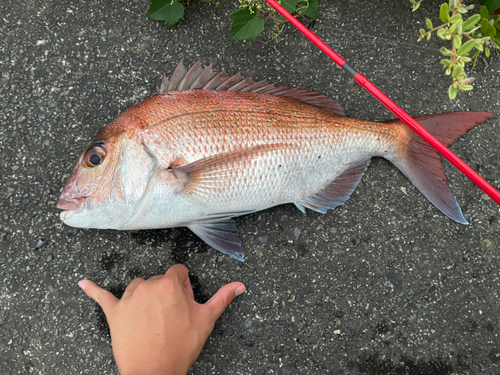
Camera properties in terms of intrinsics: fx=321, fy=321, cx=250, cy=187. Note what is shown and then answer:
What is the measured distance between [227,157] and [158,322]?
85 centimetres

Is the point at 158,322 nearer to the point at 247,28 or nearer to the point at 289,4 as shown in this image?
the point at 247,28

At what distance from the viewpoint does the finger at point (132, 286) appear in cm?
164

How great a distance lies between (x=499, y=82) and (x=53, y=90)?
2.65m

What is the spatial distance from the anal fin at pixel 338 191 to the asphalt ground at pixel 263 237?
0.38ft

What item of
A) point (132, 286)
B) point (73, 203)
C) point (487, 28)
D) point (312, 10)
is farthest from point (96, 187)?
point (487, 28)

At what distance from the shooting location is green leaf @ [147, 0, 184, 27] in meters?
1.77

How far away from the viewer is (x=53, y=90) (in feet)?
6.05

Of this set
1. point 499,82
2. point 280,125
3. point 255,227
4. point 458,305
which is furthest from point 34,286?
point 499,82

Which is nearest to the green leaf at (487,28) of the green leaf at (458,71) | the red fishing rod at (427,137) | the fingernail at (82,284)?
the green leaf at (458,71)

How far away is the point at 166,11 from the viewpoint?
178 cm

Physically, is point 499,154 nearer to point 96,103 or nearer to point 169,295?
point 169,295

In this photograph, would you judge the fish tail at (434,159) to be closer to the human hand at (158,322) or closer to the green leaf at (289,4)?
the green leaf at (289,4)

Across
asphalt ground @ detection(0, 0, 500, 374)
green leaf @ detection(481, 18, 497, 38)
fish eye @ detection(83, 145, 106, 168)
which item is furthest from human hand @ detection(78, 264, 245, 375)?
green leaf @ detection(481, 18, 497, 38)

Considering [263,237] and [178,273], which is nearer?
[178,273]
